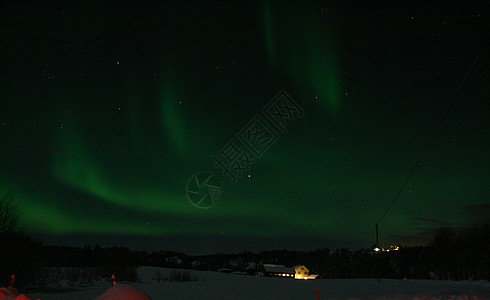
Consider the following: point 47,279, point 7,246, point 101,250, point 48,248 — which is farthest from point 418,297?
point 101,250

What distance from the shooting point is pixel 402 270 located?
332ft

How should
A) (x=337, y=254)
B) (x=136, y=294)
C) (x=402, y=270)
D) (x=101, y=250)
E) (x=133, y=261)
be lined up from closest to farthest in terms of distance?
(x=136, y=294), (x=133, y=261), (x=101, y=250), (x=402, y=270), (x=337, y=254)

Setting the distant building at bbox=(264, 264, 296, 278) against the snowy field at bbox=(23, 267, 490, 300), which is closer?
the snowy field at bbox=(23, 267, 490, 300)

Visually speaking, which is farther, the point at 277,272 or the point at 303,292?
the point at 277,272

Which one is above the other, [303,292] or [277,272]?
[277,272]

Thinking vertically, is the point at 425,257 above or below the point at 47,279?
above

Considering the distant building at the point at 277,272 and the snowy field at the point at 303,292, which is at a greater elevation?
the distant building at the point at 277,272

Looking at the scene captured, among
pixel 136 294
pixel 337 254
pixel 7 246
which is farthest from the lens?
pixel 337 254

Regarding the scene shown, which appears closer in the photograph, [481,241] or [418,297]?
[418,297]

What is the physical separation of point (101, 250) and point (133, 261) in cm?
1440

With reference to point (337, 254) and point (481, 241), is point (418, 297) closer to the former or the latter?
point (481, 241)

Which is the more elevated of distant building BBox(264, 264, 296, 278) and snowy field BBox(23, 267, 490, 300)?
distant building BBox(264, 264, 296, 278)

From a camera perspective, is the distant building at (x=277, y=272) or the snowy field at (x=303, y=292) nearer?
the snowy field at (x=303, y=292)

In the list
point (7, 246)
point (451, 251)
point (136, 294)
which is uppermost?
point (451, 251)
